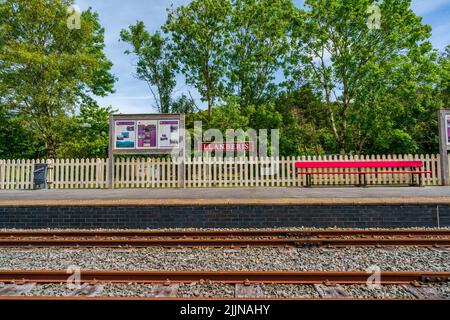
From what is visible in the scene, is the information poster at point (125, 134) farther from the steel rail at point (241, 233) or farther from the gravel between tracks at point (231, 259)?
the gravel between tracks at point (231, 259)

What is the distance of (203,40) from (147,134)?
10.2 metres

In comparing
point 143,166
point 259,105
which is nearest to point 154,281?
point 143,166

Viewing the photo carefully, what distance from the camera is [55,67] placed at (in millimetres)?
16734

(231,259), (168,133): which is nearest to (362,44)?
(168,133)

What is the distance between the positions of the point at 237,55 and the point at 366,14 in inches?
327

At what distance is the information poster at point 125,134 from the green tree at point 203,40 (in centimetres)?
773

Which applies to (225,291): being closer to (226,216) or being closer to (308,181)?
(226,216)

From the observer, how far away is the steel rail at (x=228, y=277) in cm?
374

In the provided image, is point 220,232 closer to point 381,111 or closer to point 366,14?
point 381,111

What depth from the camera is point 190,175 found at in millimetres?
12633

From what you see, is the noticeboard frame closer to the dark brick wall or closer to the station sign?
the station sign

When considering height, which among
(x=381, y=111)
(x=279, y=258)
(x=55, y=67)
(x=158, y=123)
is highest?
(x=55, y=67)

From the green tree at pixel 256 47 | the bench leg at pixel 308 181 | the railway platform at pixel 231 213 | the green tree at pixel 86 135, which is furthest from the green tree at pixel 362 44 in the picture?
the green tree at pixel 86 135
